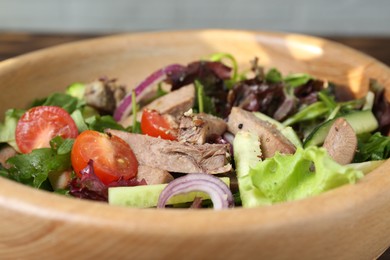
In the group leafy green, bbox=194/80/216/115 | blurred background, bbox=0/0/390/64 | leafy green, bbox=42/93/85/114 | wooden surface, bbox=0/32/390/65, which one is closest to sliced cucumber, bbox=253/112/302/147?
leafy green, bbox=194/80/216/115

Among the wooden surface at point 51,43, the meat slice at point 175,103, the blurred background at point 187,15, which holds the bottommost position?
the wooden surface at point 51,43

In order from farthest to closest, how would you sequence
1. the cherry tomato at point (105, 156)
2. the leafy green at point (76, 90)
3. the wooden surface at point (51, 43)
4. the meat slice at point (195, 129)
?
the wooden surface at point (51, 43), the leafy green at point (76, 90), the meat slice at point (195, 129), the cherry tomato at point (105, 156)

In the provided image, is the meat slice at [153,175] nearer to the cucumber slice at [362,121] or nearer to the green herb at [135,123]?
the green herb at [135,123]

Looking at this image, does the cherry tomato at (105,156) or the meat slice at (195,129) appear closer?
the cherry tomato at (105,156)

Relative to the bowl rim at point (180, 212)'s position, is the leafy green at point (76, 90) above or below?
below

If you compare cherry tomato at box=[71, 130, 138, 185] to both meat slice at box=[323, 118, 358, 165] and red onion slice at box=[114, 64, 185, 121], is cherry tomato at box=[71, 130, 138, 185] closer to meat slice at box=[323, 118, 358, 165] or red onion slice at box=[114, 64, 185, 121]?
red onion slice at box=[114, 64, 185, 121]

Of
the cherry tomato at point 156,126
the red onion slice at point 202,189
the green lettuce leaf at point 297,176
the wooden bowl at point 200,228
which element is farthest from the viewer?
the cherry tomato at point 156,126

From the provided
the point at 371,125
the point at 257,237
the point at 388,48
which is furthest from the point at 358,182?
the point at 388,48

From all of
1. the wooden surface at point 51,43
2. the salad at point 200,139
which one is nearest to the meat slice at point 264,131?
the salad at point 200,139
